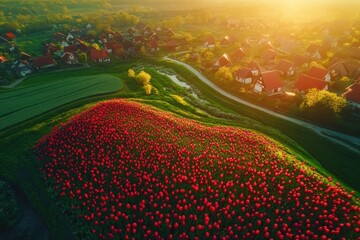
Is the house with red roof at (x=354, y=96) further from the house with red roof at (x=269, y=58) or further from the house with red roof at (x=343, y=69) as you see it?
the house with red roof at (x=269, y=58)

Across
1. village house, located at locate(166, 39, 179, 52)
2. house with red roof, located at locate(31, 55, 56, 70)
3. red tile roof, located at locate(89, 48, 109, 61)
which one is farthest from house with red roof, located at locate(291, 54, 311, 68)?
house with red roof, located at locate(31, 55, 56, 70)

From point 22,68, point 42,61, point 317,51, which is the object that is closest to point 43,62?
point 42,61

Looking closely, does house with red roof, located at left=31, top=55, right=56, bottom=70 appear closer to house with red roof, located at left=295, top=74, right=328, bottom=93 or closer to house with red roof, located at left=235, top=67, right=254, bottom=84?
house with red roof, located at left=235, top=67, right=254, bottom=84

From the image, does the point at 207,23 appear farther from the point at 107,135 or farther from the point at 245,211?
→ the point at 245,211

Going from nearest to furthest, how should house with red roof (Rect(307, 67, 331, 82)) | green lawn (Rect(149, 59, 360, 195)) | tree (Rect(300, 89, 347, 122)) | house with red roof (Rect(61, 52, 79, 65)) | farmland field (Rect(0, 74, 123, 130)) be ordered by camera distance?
1. green lawn (Rect(149, 59, 360, 195))
2. tree (Rect(300, 89, 347, 122))
3. farmland field (Rect(0, 74, 123, 130))
4. house with red roof (Rect(307, 67, 331, 82))
5. house with red roof (Rect(61, 52, 79, 65))

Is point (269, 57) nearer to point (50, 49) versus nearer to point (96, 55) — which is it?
point (96, 55)

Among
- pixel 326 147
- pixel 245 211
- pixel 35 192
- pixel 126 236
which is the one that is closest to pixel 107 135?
pixel 35 192

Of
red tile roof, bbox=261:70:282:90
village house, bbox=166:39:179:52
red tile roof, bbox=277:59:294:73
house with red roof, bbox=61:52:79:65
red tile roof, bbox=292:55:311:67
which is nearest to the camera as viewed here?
red tile roof, bbox=261:70:282:90

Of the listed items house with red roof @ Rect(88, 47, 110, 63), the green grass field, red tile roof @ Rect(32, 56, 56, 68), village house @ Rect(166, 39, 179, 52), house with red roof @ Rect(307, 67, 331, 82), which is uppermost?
house with red roof @ Rect(307, 67, 331, 82)
